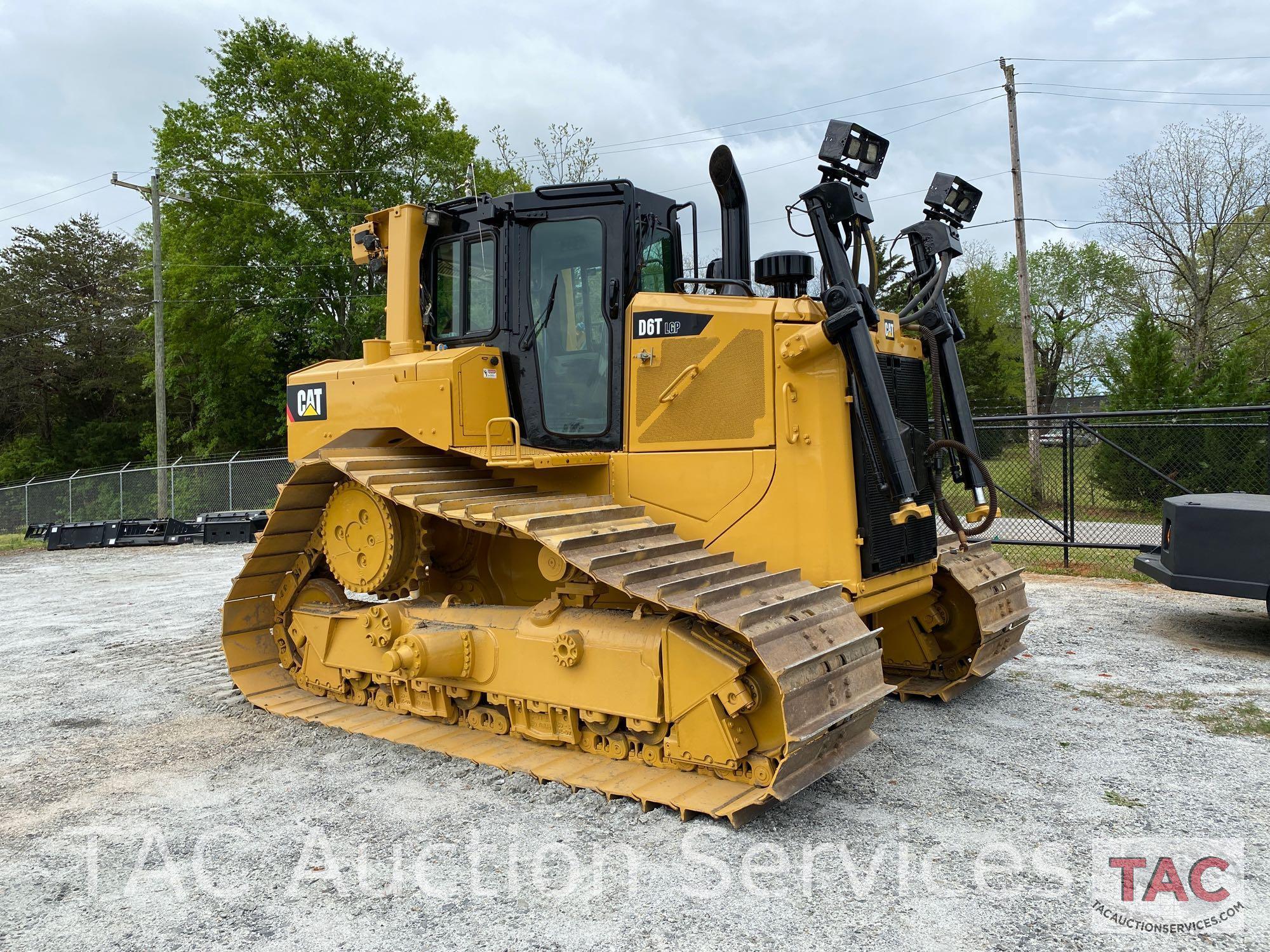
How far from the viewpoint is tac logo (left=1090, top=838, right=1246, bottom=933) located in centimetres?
304

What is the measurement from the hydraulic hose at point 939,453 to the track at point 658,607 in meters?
1.09

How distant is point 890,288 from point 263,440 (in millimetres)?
21763

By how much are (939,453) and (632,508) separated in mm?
1903

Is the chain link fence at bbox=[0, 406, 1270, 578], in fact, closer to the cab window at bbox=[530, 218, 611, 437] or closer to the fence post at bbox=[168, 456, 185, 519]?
the cab window at bbox=[530, 218, 611, 437]

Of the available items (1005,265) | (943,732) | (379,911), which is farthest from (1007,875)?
(1005,265)

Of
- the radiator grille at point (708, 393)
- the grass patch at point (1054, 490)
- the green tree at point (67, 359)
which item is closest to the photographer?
the radiator grille at point (708, 393)

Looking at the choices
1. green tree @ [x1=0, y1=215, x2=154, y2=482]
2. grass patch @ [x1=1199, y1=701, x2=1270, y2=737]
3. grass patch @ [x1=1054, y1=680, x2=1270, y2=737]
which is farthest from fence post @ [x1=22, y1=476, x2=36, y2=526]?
grass patch @ [x1=1199, y1=701, x2=1270, y2=737]

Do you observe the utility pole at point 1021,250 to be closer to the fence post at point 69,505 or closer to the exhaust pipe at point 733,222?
the exhaust pipe at point 733,222

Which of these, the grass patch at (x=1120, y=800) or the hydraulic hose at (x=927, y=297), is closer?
the grass patch at (x=1120, y=800)

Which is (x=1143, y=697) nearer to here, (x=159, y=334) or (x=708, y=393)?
(x=708, y=393)

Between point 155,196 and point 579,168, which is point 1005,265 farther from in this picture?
point 155,196

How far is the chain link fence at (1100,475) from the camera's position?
10.9m

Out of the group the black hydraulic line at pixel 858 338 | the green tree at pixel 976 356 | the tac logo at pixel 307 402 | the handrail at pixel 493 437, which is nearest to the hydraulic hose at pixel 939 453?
the black hydraulic line at pixel 858 338

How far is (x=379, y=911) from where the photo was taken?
320 centimetres
